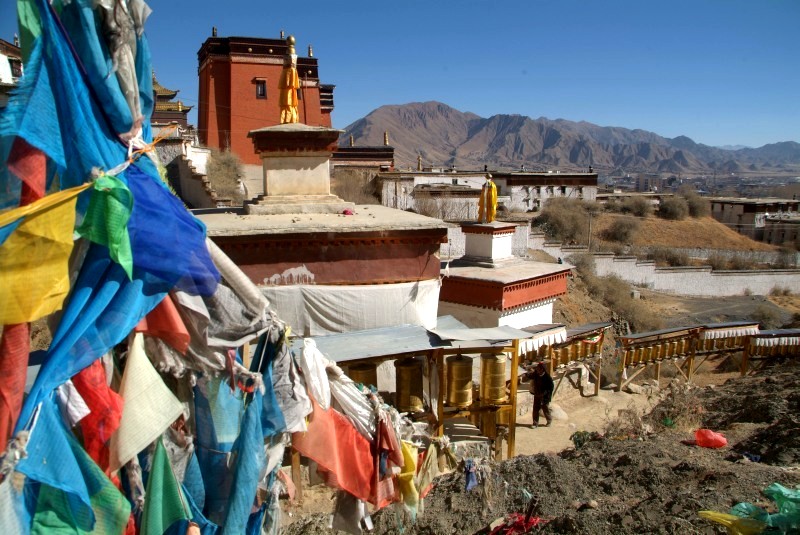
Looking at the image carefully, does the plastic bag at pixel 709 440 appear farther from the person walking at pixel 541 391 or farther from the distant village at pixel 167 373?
the distant village at pixel 167 373

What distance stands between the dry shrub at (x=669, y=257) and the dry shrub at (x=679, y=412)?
2328cm

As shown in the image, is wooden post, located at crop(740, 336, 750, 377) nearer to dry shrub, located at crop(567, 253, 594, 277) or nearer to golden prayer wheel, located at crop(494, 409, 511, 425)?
golden prayer wheel, located at crop(494, 409, 511, 425)

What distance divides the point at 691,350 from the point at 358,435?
1194 cm

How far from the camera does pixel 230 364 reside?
7.68ft

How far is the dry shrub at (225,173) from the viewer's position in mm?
20688

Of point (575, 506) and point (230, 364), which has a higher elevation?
point (230, 364)

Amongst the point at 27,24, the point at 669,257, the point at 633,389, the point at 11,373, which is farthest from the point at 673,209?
the point at 11,373

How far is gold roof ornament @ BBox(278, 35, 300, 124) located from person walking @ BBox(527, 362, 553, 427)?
18.5 feet

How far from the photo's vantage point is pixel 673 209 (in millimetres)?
40969

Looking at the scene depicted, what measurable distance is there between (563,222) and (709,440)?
2619 centimetres

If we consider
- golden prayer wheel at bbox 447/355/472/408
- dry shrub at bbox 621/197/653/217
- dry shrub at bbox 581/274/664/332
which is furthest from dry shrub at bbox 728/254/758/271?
golden prayer wheel at bbox 447/355/472/408

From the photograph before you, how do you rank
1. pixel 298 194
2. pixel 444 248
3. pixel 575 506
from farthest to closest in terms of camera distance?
pixel 444 248
pixel 298 194
pixel 575 506

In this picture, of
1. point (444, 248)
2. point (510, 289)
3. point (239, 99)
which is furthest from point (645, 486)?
point (239, 99)

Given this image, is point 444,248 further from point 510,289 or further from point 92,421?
point 92,421
